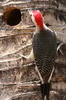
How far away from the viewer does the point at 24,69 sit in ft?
12.8

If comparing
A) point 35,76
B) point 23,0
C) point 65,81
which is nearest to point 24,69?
point 35,76

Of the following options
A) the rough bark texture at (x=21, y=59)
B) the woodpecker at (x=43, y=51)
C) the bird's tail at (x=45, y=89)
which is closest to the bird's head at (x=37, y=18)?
the woodpecker at (x=43, y=51)

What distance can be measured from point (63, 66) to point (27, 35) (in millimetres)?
403

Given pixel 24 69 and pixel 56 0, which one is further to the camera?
pixel 56 0

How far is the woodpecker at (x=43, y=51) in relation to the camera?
3.77m

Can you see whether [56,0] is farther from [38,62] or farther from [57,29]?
[38,62]

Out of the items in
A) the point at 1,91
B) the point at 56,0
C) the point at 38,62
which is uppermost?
the point at 56,0

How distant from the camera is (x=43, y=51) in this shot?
384cm

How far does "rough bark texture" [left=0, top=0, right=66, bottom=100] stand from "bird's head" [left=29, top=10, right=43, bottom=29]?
0.17 metres

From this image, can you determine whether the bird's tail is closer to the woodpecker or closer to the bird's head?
the woodpecker

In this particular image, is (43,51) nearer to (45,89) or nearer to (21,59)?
(21,59)

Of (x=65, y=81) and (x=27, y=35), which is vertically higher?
(x=27, y=35)

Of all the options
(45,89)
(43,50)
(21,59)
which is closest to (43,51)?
(43,50)

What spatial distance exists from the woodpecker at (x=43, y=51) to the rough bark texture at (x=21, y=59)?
0.26 feet
